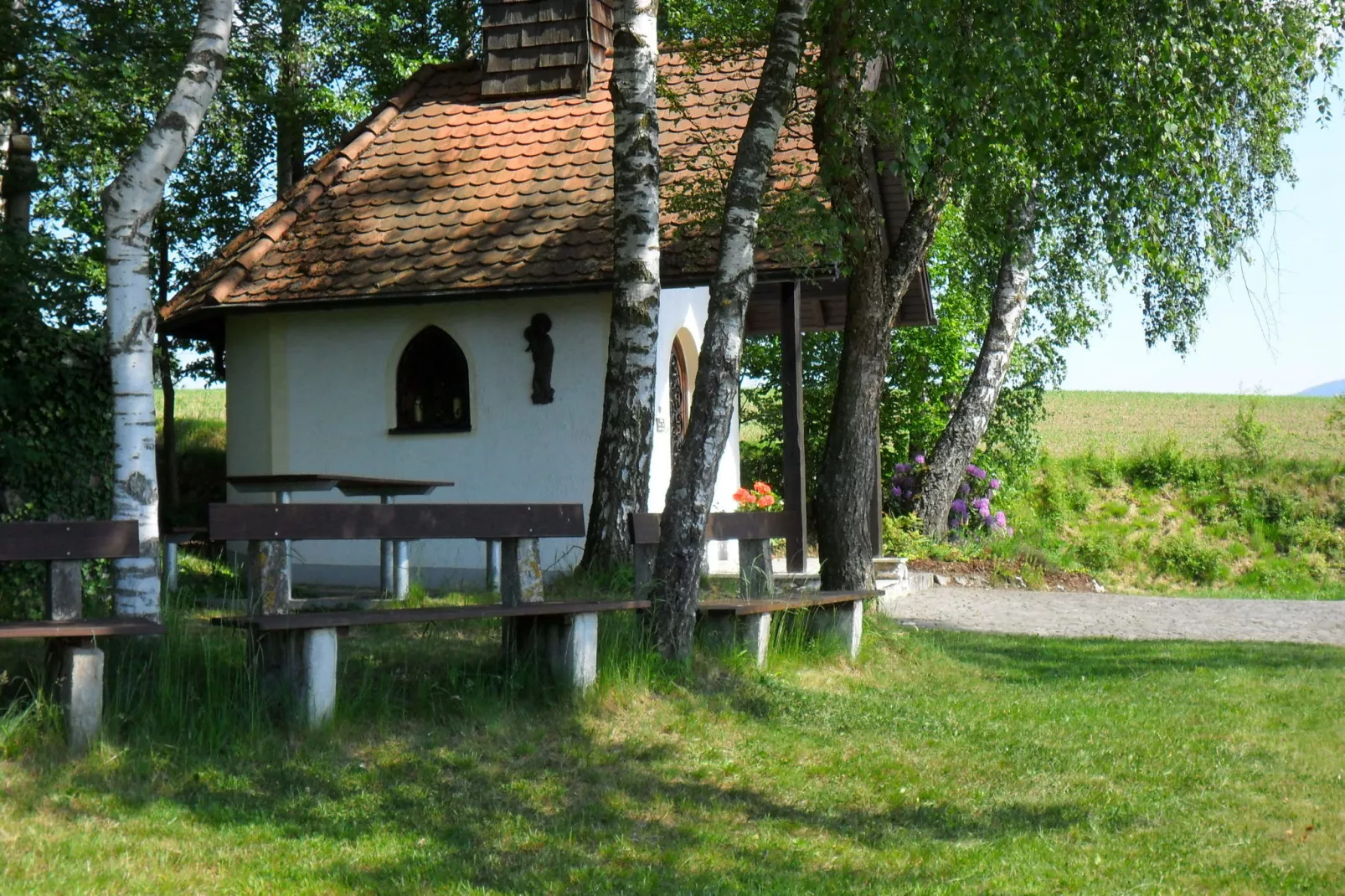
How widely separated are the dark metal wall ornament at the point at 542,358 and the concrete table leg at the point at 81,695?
760 centimetres

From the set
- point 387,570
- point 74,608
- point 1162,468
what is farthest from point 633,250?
point 1162,468

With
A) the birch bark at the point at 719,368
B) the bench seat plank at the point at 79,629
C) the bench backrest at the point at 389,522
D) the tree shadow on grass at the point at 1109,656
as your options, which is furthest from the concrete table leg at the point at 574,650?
the tree shadow on grass at the point at 1109,656

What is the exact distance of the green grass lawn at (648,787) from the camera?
4426 millimetres

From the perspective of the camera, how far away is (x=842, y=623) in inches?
345

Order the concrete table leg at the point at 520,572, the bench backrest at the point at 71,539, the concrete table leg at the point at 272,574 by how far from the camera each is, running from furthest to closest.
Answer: the concrete table leg at the point at 520,572, the concrete table leg at the point at 272,574, the bench backrest at the point at 71,539

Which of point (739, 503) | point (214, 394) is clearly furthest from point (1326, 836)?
point (214, 394)

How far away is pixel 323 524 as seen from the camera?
5.89 meters

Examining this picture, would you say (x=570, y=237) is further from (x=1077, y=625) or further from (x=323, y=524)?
(x=323, y=524)

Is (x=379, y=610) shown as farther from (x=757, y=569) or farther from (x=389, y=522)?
(x=757, y=569)

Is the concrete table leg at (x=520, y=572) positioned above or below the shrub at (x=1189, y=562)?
above

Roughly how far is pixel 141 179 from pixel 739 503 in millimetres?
8681

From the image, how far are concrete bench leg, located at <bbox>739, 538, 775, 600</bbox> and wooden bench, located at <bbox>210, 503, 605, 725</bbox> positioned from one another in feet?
6.03

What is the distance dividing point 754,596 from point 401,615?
3362 millimetres

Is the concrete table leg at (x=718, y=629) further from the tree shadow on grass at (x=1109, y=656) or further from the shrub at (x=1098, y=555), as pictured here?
the shrub at (x=1098, y=555)
